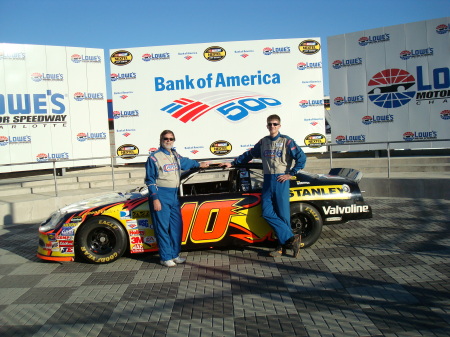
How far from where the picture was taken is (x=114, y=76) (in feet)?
41.3

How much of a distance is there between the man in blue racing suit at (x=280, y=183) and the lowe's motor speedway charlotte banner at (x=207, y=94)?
6.97 meters

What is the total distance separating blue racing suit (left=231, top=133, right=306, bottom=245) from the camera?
5.54m

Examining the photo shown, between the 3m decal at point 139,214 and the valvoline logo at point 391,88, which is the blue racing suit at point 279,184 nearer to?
the 3m decal at point 139,214

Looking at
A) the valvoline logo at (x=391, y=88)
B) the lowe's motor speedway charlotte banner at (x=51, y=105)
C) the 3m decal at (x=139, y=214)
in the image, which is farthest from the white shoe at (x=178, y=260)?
the valvoline logo at (x=391, y=88)

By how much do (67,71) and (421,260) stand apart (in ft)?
35.3

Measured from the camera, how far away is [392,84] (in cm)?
1231

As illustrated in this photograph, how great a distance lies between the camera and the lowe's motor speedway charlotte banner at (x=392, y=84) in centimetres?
1188

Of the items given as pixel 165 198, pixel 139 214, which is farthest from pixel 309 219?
pixel 139 214

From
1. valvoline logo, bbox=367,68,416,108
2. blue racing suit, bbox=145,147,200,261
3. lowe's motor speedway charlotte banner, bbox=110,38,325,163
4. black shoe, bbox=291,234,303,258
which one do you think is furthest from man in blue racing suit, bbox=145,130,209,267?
valvoline logo, bbox=367,68,416,108

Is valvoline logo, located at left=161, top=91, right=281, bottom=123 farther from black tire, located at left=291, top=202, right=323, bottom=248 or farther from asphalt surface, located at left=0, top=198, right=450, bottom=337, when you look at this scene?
black tire, located at left=291, top=202, right=323, bottom=248

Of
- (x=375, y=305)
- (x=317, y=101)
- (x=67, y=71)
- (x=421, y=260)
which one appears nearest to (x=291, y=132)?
(x=317, y=101)

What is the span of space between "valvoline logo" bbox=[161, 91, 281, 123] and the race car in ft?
22.2

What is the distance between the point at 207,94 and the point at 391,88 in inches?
211

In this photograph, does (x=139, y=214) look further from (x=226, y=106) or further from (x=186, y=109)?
(x=226, y=106)
